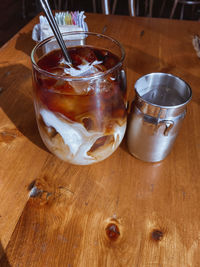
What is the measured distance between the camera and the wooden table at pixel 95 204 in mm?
314

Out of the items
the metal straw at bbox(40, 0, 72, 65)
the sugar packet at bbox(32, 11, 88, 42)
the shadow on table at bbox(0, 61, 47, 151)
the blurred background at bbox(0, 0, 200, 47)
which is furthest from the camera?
the blurred background at bbox(0, 0, 200, 47)

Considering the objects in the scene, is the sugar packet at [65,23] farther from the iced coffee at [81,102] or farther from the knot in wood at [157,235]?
the knot in wood at [157,235]

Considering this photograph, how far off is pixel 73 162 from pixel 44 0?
0.22m

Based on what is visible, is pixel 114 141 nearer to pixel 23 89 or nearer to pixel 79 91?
pixel 79 91

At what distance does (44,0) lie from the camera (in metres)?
0.29

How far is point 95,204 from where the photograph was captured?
362 millimetres

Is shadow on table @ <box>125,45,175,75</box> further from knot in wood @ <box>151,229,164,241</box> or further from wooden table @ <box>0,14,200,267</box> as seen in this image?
knot in wood @ <box>151,229,164,241</box>

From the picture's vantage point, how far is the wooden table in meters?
0.31

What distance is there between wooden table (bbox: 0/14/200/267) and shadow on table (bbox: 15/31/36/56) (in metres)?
0.23

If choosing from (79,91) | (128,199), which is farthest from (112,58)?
(128,199)

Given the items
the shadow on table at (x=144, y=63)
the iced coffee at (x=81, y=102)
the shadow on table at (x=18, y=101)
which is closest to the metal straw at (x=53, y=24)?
the iced coffee at (x=81, y=102)

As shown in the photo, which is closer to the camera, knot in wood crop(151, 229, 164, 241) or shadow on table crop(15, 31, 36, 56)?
knot in wood crop(151, 229, 164, 241)

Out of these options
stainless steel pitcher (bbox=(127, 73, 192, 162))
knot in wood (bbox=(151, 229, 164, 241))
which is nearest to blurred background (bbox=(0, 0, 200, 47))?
stainless steel pitcher (bbox=(127, 73, 192, 162))

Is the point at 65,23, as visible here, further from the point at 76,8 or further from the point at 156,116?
the point at 76,8
